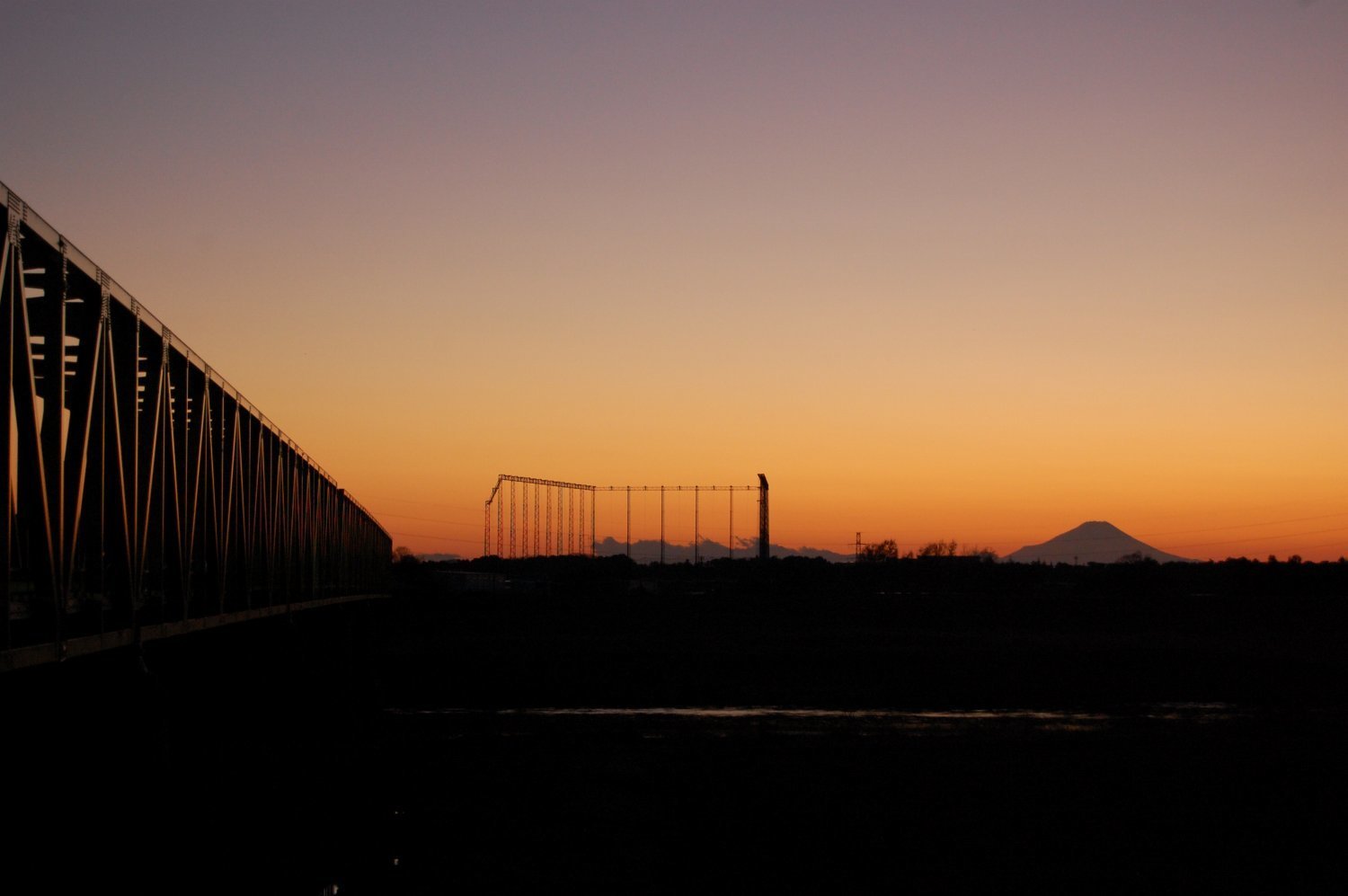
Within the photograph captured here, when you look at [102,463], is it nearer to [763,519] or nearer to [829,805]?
[829,805]

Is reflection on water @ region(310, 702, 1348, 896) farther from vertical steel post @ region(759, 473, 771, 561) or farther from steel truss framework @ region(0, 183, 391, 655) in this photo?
vertical steel post @ region(759, 473, 771, 561)

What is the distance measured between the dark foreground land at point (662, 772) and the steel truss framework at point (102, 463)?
67.1 inches

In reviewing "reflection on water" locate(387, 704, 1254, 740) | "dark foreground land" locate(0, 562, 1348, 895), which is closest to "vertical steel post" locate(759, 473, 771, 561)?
"dark foreground land" locate(0, 562, 1348, 895)

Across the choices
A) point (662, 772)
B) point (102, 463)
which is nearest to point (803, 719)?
point (662, 772)

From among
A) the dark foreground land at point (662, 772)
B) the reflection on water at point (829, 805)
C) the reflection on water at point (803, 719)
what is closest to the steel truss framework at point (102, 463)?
the dark foreground land at point (662, 772)

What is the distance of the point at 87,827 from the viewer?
58.7 ft

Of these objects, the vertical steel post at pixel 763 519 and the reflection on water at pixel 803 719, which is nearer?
the reflection on water at pixel 803 719

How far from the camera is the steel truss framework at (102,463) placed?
1465cm

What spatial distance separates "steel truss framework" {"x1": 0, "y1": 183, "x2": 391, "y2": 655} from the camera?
1465 cm

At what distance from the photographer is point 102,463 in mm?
17875

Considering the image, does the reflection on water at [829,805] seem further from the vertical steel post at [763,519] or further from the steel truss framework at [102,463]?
the vertical steel post at [763,519]

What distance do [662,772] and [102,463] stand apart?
15.5 metres

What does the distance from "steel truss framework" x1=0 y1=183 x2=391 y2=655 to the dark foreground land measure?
5.59 feet

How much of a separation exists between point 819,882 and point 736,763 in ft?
34.3
